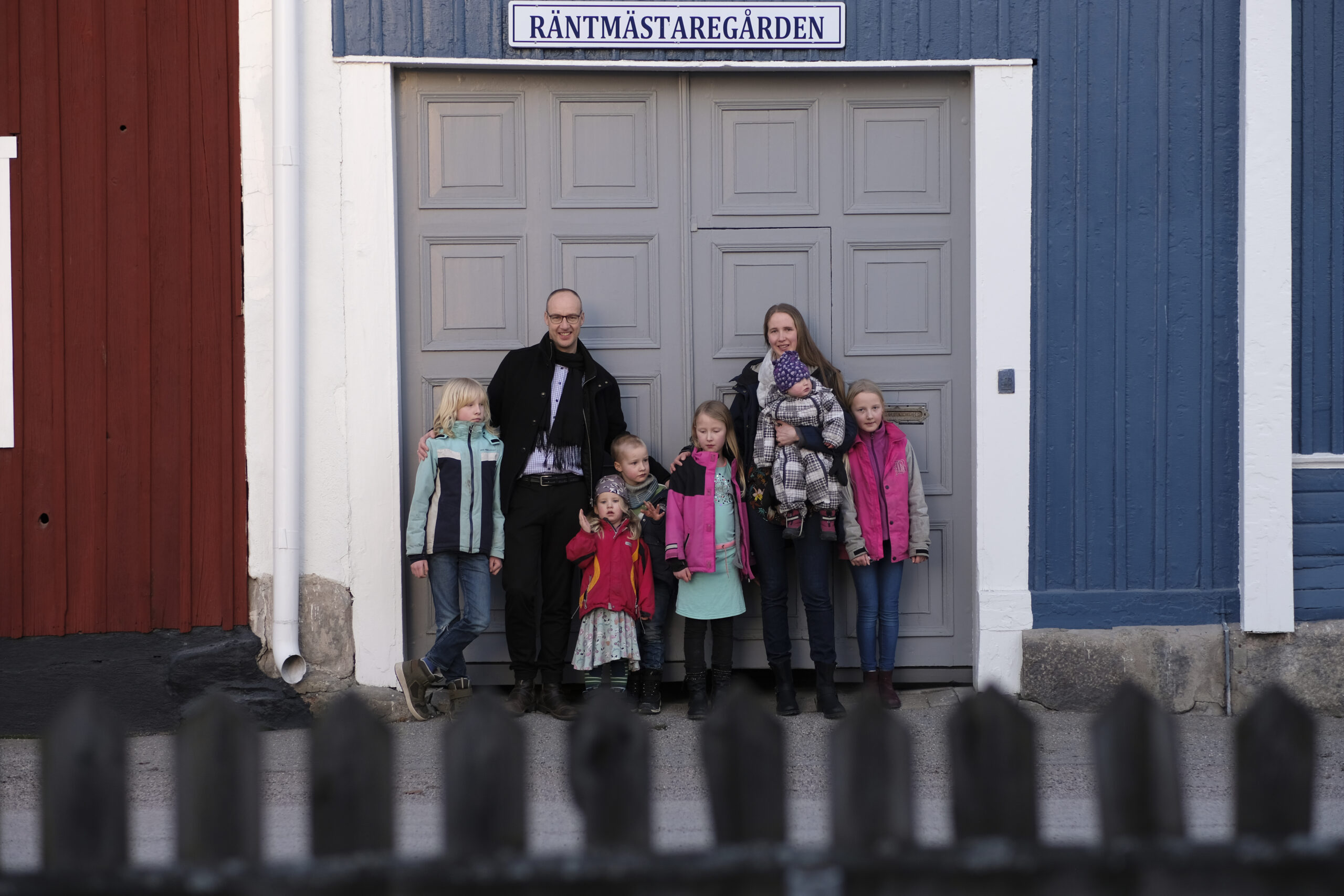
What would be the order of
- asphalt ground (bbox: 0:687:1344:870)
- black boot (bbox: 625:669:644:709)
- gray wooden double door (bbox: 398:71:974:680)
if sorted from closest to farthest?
asphalt ground (bbox: 0:687:1344:870) < black boot (bbox: 625:669:644:709) < gray wooden double door (bbox: 398:71:974:680)

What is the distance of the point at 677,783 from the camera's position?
4684mm

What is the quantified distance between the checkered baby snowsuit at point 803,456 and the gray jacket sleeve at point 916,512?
0.44m

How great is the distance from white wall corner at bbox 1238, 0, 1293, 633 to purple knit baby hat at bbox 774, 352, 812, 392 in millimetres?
2098

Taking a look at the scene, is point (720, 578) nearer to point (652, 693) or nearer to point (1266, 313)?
point (652, 693)

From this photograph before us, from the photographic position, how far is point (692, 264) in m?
6.06

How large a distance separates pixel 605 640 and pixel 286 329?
2.08m

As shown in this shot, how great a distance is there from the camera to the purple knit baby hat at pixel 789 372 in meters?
5.58

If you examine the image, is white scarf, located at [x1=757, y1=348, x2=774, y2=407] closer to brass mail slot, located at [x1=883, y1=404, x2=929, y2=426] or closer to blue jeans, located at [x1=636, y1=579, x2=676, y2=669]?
brass mail slot, located at [x1=883, y1=404, x2=929, y2=426]

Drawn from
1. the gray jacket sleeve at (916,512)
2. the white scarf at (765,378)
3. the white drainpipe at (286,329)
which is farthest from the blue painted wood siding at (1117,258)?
the white scarf at (765,378)

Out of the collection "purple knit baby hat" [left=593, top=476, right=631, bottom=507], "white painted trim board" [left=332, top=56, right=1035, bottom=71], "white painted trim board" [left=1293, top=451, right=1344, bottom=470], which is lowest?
"purple knit baby hat" [left=593, top=476, right=631, bottom=507]

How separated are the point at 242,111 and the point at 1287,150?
488 cm

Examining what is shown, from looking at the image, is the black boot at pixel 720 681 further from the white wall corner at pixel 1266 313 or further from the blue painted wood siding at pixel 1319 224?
the blue painted wood siding at pixel 1319 224

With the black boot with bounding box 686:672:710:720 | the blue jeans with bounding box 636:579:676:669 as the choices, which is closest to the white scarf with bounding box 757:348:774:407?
the blue jeans with bounding box 636:579:676:669

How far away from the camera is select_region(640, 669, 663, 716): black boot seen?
580cm
